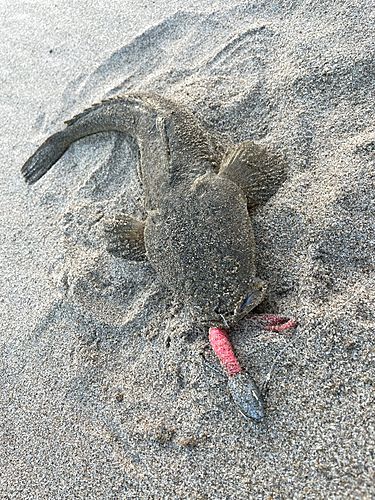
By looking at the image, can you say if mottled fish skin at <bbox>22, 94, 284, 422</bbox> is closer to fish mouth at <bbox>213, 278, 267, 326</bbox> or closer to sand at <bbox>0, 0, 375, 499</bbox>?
fish mouth at <bbox>213, 278, 267, 326</bbox>

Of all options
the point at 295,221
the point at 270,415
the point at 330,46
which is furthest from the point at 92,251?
the point at 330,46

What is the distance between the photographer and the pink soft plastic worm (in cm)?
245

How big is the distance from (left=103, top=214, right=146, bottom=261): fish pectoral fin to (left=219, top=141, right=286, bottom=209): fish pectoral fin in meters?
0.60

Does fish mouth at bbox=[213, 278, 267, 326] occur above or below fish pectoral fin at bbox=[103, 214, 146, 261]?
below

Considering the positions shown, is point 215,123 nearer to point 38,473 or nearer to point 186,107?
point 186,107

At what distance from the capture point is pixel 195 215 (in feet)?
9.11

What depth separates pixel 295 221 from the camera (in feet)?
9.79

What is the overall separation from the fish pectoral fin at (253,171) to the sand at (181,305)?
81 mm

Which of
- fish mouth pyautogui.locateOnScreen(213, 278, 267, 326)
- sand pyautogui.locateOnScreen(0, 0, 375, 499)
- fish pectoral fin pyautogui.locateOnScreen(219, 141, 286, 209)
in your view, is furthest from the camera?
fish pectoral fin pyautogui.locateOnScreen(219, 141, 286, 209)

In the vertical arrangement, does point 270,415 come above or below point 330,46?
below

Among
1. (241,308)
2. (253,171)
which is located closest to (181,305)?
(241,308)

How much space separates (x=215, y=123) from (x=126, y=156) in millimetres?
707

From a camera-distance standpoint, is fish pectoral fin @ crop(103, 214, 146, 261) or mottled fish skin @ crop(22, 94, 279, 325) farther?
fish pectoral fin @ crop(103, 214, 146, 261)

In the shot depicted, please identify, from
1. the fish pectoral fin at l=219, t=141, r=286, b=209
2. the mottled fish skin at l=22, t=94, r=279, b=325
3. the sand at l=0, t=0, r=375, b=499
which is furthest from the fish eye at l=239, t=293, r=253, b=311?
the fish pectoral fin at l=219, t=141, r=286, b=209
